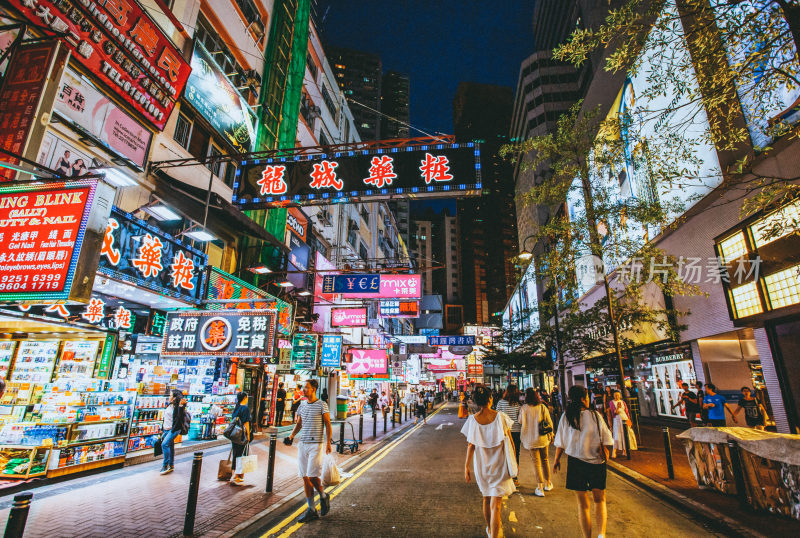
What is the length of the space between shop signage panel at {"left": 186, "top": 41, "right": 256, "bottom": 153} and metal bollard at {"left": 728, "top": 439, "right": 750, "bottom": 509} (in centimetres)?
1694

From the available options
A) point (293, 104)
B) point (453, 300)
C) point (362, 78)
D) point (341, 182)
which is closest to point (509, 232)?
point (453, 300)

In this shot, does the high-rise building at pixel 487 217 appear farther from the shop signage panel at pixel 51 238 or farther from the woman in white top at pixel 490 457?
the shop signage panel at pixel 51 238

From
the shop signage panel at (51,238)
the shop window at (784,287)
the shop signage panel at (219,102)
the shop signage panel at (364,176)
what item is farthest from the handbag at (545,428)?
the shop signage panel at (219,102)

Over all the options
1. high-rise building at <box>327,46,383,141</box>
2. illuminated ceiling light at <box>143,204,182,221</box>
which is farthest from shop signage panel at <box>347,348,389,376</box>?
high-rise building at <box>327,46,383,141</box>

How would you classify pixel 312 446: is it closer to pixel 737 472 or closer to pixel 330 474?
pixel 330 474

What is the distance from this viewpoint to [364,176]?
26.5 feet

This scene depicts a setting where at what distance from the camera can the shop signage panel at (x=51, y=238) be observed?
14.0ft

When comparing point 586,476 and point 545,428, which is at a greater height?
point 545,428

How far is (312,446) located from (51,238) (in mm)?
4562

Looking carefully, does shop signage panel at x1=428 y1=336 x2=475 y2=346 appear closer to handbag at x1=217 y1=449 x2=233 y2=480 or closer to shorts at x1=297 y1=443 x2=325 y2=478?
handbag at x1=217 y1=449 x2=233 y2=480

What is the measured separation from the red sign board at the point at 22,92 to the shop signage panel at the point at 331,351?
13.4 m

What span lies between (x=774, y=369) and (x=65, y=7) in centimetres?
1940

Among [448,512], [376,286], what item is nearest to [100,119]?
[376,286]

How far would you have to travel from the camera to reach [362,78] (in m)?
98.0
